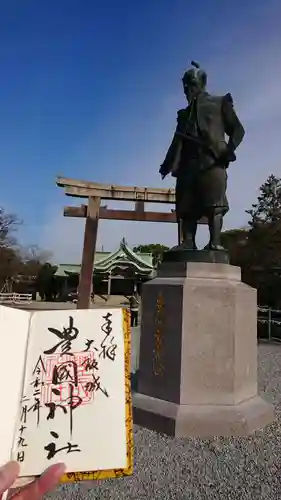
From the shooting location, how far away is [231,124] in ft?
14.2

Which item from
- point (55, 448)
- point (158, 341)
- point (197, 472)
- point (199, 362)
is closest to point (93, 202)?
point (158, 341)

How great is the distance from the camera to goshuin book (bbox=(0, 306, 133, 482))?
1204 mm

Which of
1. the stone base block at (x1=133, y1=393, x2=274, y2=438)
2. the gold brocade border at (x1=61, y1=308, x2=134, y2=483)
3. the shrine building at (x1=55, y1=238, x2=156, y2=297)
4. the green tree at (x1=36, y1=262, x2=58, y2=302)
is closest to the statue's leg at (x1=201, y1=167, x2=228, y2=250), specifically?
the stone base block at (x1=133, y1=393, x2=274, y2=438)

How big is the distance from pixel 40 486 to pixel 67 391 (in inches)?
11.6

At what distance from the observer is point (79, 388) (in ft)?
4.41

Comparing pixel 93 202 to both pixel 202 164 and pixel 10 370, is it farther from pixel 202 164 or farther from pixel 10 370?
pixel 10 370

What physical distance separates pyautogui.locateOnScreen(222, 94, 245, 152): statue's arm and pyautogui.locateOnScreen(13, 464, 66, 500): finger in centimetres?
376

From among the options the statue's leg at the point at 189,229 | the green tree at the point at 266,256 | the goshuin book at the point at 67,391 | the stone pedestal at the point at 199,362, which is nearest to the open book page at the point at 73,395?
the goshuin book at the point at 67,391

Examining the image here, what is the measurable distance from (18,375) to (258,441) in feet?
9.87

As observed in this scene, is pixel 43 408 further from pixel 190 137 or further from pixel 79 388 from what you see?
pixel 190 137

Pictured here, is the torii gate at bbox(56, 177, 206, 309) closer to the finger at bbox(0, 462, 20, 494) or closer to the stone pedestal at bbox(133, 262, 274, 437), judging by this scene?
the stone pedestal at bbox(133, 262, 274, 437)

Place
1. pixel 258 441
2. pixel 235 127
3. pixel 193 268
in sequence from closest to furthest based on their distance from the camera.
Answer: pixel 258 441 < pixel 193 268 < pixel 235 127

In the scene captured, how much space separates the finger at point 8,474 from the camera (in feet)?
3.42

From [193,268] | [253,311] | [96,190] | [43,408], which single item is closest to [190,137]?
[193,268]
